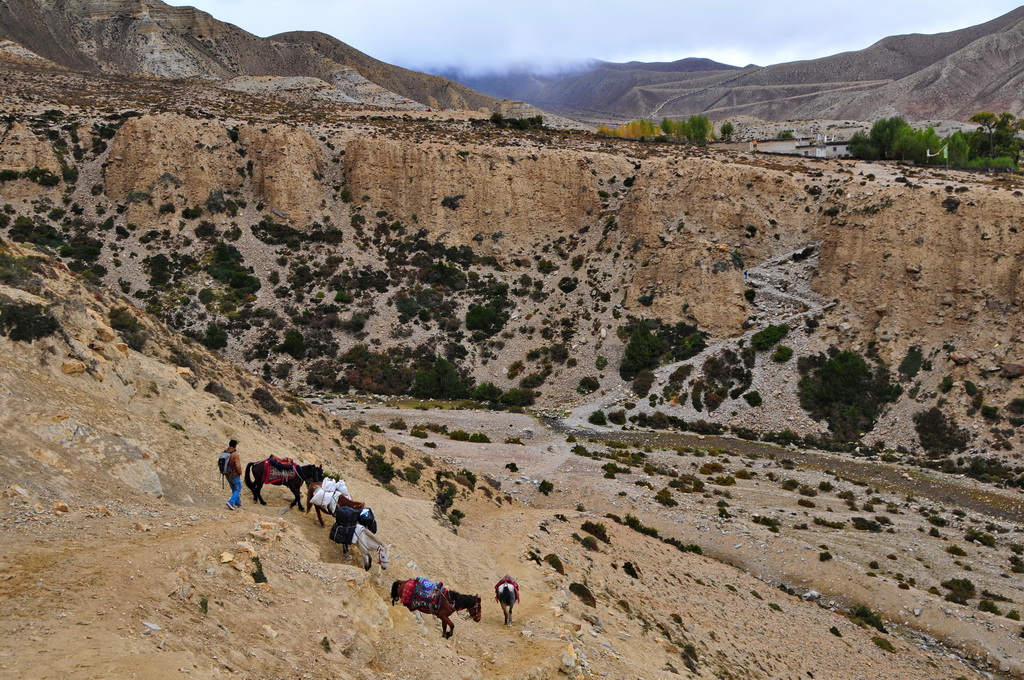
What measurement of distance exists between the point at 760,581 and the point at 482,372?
2715 centimetres

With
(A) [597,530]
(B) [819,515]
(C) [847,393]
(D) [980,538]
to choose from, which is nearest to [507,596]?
(A) [597,530]

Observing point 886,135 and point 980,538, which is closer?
point 980,538

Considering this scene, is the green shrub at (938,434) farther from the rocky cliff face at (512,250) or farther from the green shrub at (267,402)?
the green shrub at (267,402)

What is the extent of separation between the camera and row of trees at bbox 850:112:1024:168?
189 ft

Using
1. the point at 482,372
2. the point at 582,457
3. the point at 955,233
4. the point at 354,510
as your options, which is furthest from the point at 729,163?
the point at 354,510

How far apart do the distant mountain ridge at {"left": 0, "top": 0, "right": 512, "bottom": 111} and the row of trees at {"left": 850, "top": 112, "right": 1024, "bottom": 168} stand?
6093 cm

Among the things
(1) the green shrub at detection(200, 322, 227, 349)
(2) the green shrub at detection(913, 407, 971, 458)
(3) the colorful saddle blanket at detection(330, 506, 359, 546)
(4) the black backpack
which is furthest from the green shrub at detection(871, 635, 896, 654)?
(1) the green shrub at detection(200, 322, 227, 349)

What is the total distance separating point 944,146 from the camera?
5756 cm

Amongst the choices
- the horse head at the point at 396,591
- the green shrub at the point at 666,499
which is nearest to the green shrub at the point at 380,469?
the horse head at the point at 396,591

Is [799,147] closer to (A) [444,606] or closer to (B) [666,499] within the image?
(B) [666,499]

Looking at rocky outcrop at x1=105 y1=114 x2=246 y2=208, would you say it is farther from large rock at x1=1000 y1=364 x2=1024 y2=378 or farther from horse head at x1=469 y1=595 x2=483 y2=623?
large rock at x1=1000 y1=364 x2=1024 y2=378

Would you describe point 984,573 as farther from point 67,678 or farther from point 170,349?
point 170,349

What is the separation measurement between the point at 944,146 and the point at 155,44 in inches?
4176

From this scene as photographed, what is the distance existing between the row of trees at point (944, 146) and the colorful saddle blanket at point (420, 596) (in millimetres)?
62542
